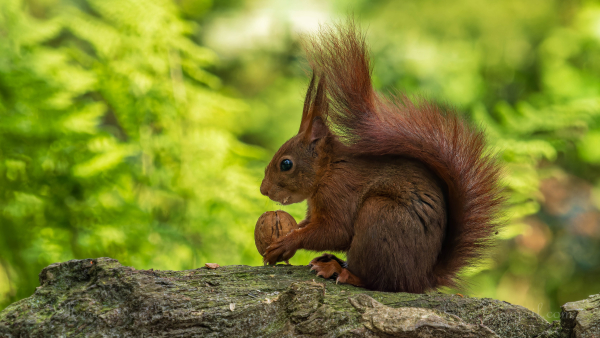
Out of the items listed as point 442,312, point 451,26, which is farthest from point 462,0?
point 442,312

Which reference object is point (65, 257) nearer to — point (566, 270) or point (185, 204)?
point (185, 204)

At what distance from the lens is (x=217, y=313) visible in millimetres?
1364

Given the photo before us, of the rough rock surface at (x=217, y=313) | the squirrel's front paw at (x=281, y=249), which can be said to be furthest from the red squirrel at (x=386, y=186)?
the rough rock surface at (x=217, y=313)

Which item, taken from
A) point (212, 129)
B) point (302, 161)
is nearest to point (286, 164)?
point (302, 161)

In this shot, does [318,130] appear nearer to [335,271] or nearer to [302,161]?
[302,161]

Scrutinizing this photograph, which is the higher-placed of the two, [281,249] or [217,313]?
[281,249]

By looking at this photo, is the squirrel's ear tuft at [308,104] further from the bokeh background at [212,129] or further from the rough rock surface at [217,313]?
the rough rock surface at [217,313]

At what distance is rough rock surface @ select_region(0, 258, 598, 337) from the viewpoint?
129 cm

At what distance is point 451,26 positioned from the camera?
411cm

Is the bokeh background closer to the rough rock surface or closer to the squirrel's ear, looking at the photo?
the squirrel's ear

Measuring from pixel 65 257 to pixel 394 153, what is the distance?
1.55 meters

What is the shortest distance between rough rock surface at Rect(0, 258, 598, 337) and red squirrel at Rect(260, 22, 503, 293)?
0.78 ft

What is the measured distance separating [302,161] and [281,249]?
1.25 ft

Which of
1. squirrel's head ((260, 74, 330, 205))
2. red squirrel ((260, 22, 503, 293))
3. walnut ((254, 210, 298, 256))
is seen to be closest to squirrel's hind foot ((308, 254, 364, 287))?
red squirrel ((260, 22, 503, 293))
